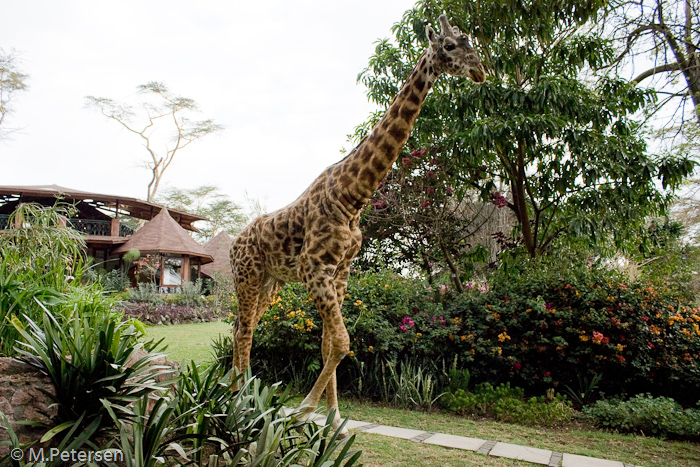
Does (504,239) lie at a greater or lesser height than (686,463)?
greater

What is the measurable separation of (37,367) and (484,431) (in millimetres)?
3747

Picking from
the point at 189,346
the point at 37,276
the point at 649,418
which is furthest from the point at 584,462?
the point at 189,346

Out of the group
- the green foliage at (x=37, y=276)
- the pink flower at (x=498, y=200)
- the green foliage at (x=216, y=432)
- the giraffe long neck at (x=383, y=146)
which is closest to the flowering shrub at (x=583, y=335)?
the pink flower at (x=498, y=200)

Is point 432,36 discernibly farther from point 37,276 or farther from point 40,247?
point 40,247

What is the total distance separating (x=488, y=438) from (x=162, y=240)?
19162 mm

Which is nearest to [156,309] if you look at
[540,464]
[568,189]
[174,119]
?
[568,189]

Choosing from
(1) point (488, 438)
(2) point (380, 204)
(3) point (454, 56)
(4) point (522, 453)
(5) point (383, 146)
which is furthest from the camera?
(2) point (380, 204)

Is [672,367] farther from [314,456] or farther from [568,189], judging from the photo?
[314,456]

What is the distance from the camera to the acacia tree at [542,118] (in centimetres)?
589

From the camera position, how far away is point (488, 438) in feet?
13.3

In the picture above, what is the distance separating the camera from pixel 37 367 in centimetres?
244

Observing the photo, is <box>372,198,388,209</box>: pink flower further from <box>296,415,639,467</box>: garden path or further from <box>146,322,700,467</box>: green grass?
<box>296,415,639,467</box>: garden path

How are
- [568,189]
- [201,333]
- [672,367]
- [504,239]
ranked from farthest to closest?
[201,333]
[504,239]
[568,189]
[672,367]

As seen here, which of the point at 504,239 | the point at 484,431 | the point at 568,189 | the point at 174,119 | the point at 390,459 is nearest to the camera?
the point at 390,459
